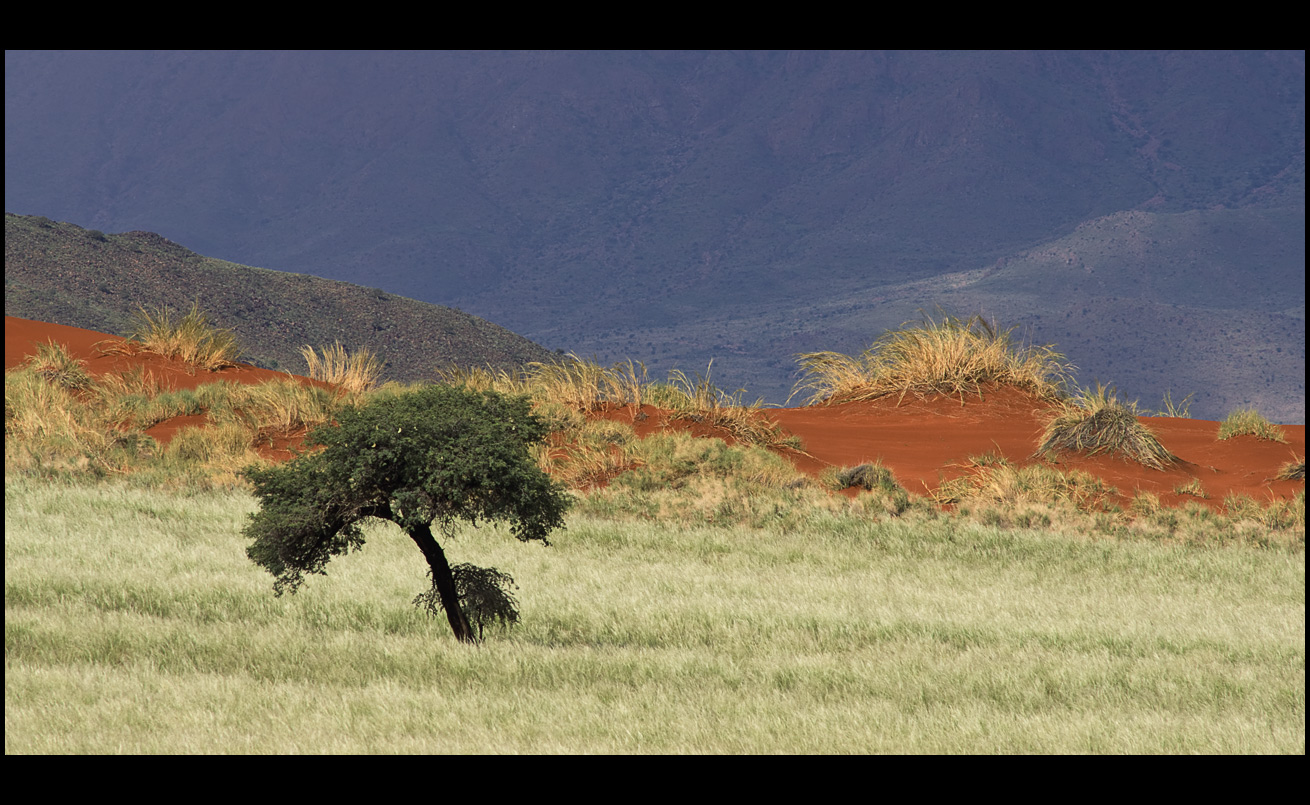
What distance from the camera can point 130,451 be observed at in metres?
18.0

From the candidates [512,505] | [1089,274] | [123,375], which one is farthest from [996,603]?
[1089,274]

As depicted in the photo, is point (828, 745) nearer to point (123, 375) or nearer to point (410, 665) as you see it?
point (410, 665)

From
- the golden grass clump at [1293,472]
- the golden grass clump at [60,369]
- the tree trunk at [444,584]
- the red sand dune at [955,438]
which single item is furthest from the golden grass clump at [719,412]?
the tree trunk at [444,584]

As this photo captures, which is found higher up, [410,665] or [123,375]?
[123,375]

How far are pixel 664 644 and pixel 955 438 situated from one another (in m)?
10.3

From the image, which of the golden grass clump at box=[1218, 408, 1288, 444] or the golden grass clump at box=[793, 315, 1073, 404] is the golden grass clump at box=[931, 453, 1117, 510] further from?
the golden grass clump at box=[793, 315, 1073, 404]

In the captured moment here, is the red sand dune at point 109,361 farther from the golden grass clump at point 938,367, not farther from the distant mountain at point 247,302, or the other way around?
the distant mountain at point 247,302

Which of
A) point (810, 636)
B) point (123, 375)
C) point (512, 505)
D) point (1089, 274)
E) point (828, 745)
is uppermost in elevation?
point (1089, 274)

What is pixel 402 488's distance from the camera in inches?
376

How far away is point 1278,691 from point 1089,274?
188m

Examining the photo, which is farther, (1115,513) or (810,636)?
(1115,513)

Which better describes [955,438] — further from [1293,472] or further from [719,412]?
[1293,472]

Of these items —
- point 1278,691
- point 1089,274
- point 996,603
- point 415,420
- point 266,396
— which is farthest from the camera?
point 1089,274

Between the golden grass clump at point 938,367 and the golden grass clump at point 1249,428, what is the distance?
258 centimetres
